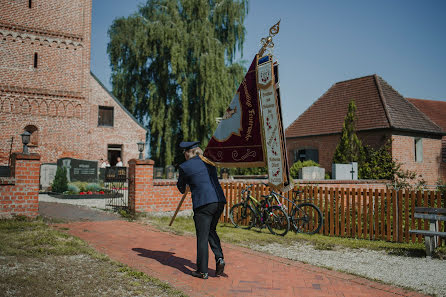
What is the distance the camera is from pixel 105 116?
26.9 meters

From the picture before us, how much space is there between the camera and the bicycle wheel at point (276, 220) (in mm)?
9003

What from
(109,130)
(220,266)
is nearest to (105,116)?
(109,130)

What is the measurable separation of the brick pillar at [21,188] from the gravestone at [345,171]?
13.2 meters

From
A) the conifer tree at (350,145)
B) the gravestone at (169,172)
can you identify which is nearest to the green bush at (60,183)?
the gravestone at (169,172)

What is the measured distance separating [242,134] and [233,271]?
6.58 feet

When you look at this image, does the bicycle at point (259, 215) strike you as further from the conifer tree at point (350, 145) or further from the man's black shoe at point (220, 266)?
the conifer tree at point (350, 145)

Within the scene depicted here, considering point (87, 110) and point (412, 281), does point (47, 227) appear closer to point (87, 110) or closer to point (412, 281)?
point (412, 281)

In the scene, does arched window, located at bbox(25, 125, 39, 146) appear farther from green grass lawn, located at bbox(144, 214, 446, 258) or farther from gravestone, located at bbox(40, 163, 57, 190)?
green grass lawn, located at bbox(144, 214, 446, 258)

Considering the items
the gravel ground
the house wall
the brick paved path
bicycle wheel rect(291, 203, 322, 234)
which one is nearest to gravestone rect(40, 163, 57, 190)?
the house wall

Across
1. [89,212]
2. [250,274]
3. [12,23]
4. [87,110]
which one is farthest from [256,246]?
[12,23]

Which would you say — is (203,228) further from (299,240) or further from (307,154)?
(307,154)

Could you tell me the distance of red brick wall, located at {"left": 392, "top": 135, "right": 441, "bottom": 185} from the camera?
22141mm

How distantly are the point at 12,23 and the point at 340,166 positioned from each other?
20.9 meters

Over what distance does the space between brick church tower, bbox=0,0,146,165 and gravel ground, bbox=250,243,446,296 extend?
19.8 m
